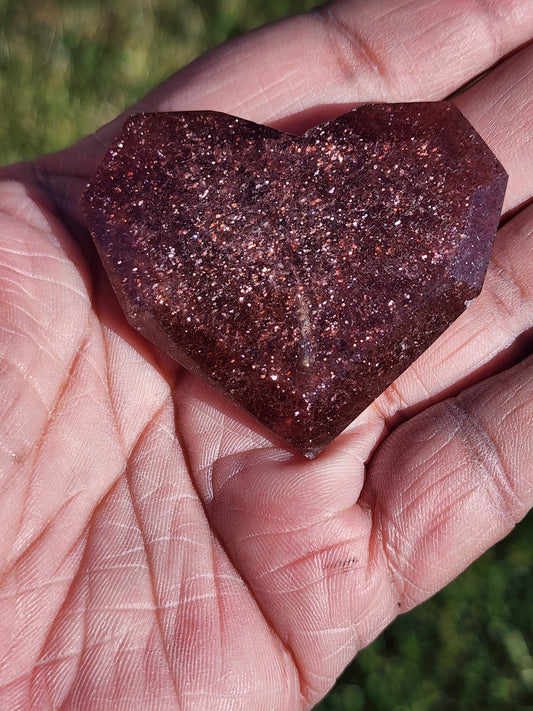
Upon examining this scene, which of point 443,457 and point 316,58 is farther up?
point 316,58

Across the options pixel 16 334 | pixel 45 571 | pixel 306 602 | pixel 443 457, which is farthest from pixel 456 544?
pixel 16 334

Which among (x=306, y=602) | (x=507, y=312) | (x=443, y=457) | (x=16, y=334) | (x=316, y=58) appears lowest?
(x=306, y=602)

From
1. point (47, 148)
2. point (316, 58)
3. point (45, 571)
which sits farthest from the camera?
point (47, 148)

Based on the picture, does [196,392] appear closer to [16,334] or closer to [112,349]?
[112,349]

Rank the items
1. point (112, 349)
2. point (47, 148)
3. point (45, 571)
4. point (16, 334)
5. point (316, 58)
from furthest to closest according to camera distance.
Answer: point (47, 148)
point (316, 58)
point (112, 349)
point (16, 334)
point (45, 571)

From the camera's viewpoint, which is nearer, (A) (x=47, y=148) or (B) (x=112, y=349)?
(B) (x=112, y=349)

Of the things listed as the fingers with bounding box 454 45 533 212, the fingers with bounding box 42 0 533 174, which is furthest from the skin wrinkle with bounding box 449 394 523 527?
the fingers with bounding box 42 0 533 174

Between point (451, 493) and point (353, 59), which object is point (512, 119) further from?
point (451, 493)
